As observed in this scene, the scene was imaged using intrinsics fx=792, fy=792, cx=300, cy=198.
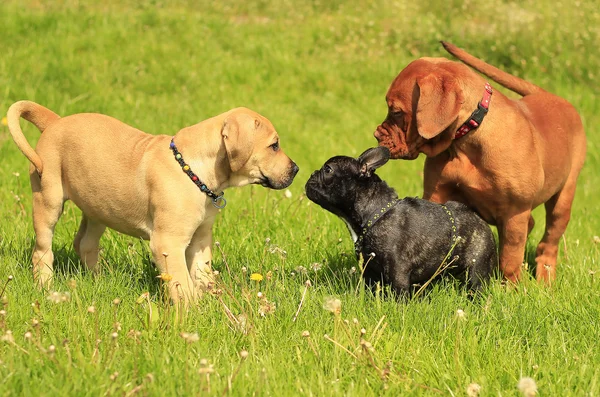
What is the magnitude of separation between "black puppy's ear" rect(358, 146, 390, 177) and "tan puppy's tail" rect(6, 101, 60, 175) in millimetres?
2146

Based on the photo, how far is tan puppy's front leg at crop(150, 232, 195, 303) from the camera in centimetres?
486

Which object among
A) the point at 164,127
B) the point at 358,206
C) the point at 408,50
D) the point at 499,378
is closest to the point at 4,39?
the point at 164,127

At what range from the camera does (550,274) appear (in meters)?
5.85

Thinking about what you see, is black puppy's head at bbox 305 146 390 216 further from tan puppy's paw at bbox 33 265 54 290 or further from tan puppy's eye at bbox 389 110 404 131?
tan puppy's paw at bbox 33 265 54 290

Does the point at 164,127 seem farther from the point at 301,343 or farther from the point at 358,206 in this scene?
the point at 301,343

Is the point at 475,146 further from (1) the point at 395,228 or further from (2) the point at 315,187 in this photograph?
(2) the point at 315,187

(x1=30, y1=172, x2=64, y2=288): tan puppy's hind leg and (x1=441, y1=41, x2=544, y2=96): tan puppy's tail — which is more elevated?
(x1=441, y1=41, x2=544, y2=96): tan puppy's tail

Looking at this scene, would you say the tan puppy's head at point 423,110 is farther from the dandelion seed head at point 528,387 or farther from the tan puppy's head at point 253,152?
the dandelion seed head at point 528,387

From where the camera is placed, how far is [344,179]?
5129 millimetres

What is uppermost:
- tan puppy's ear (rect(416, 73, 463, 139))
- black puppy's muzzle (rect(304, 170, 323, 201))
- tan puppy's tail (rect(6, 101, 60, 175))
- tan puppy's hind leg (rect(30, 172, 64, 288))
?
tan puppy's ear (rect(416, 73, 463, 139))

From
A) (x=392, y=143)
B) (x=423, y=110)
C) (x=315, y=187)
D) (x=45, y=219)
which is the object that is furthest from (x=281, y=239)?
(x=45, y=219)

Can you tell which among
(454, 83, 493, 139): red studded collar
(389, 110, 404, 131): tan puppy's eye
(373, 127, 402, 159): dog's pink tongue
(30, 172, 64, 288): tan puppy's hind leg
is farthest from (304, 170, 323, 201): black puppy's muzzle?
(30, 172, 64, 288): tan puppy's hind leg

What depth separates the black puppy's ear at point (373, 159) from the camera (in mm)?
5047

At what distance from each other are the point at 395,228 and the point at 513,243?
0.94 meters
